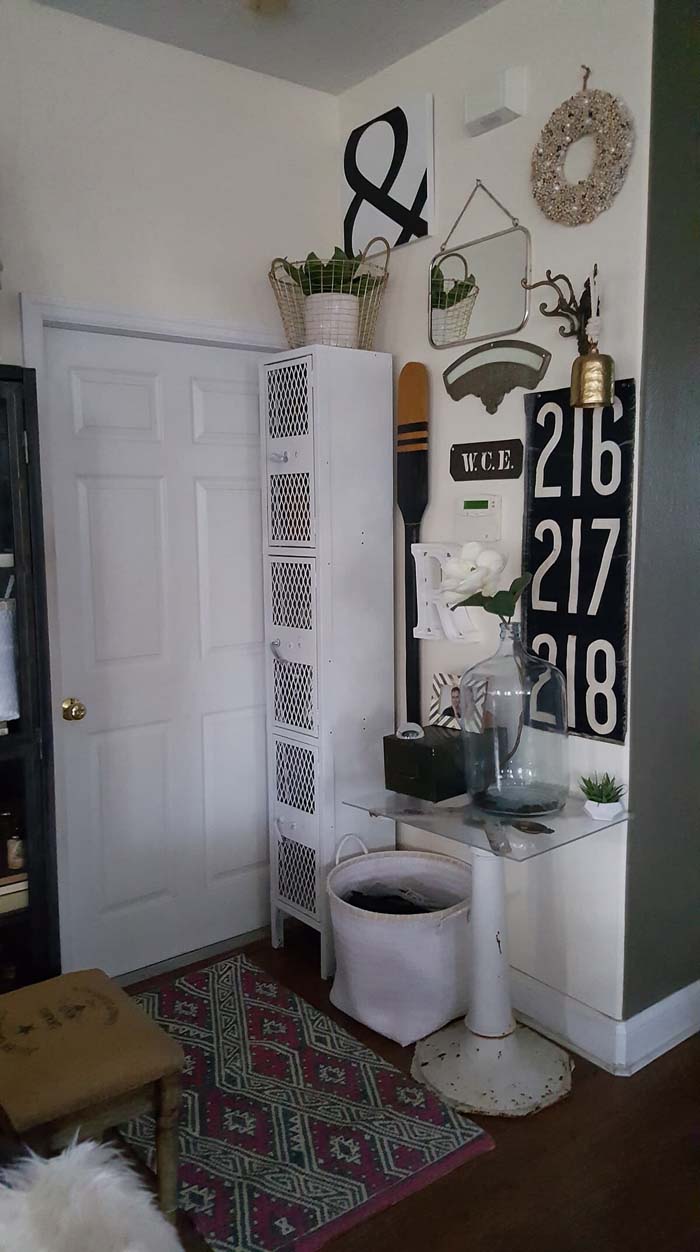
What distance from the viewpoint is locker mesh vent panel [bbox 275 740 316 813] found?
2746 millimetres

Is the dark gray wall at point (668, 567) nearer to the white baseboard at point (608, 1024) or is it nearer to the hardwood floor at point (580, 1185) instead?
the white baseboard at point (608, 1024)

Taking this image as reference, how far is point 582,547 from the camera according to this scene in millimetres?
2279

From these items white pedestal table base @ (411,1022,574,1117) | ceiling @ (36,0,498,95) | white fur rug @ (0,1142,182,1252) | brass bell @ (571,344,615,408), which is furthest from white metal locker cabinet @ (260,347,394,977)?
white fur rug @ (0,1142,182,1252)

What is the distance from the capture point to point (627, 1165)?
1.98 meters

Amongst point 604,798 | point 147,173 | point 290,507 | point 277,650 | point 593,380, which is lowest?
point 604,798

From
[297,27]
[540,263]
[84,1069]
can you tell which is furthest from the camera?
[297,27]

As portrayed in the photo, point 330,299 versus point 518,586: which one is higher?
point 330,299

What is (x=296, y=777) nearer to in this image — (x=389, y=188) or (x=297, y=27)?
(x=389, y=188)

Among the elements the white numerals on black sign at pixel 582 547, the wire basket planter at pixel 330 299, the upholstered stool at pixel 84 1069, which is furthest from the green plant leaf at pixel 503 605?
the upholstered stool at pixel 84 1069

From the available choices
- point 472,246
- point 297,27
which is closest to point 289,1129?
point 472,246

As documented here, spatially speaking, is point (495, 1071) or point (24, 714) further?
point (495, 1071)

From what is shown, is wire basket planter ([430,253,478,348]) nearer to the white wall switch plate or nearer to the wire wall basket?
the wire wall basket

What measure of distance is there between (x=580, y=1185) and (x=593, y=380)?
1.74 meters

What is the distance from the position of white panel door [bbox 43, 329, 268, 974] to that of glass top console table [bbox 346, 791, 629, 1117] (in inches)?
30.1
